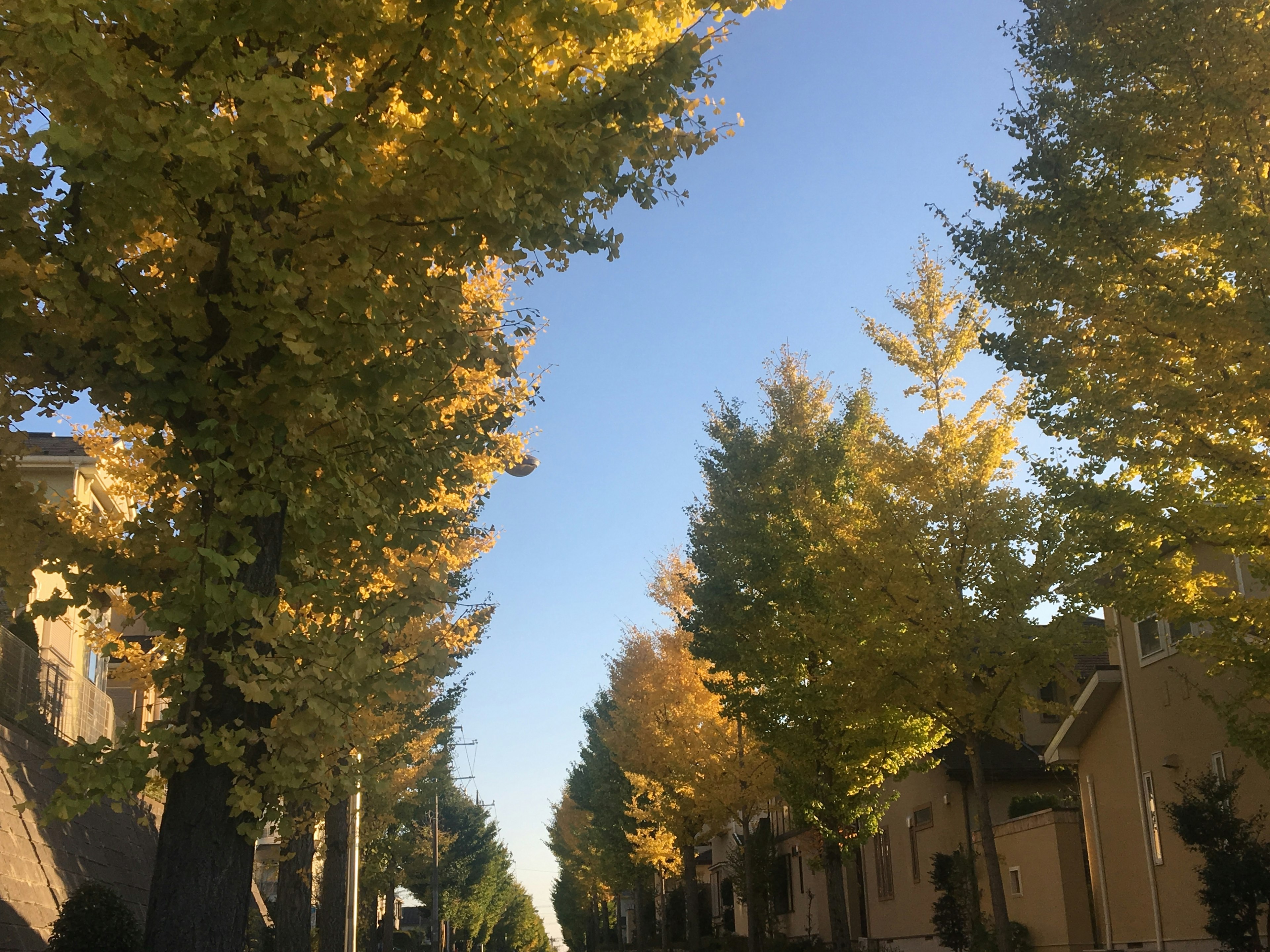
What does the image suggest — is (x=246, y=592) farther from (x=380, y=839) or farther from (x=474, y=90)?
(x=380, y=839)

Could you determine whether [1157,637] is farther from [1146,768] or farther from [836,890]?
[836,890]

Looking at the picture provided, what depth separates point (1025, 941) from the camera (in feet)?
66.1

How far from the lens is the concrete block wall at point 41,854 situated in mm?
12180

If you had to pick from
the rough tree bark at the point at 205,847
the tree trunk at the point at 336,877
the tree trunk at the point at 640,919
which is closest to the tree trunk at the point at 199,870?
the rough tree bark at the point at 205,847

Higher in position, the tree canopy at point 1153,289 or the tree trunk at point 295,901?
the tree canopy at point 1153,289

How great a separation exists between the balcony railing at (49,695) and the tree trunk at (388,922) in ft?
58.5

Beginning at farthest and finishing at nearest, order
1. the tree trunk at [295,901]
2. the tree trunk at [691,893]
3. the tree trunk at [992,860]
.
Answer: the tree trunk at [691,893] < the tree trunk at [992,860] < the tree trunk at [295,901]

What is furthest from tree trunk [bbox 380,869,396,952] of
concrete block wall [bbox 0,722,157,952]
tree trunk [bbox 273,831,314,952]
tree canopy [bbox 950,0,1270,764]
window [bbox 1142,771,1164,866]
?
tree canopy [bbox 950,0,1270,764]

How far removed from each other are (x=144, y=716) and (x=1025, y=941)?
798 inches

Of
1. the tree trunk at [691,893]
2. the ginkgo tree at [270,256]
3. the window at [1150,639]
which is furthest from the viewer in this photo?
the tree trunk at [691,893]

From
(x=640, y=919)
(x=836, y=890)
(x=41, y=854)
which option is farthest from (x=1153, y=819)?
(x=640, y=919)

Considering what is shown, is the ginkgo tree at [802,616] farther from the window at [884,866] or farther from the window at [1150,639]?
the window at [884,866]

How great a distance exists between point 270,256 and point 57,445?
21.1 meters

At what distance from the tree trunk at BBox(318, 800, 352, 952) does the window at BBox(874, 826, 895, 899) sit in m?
16.5
